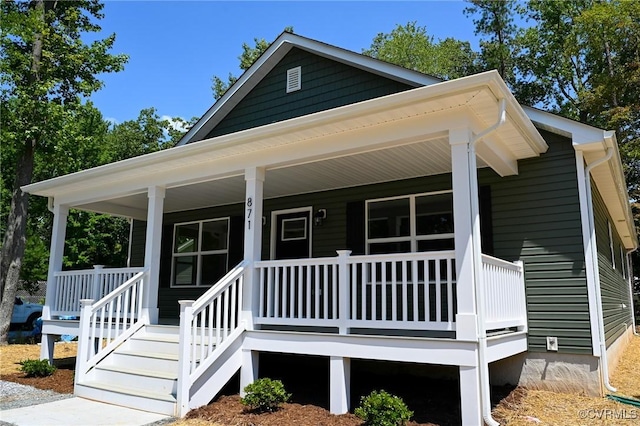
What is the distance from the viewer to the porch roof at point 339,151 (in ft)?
16.7

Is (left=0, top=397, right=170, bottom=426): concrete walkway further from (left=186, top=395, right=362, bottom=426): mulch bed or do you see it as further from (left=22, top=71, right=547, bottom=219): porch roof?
(left=22, top=71, right=547, bottom=219): porch roof

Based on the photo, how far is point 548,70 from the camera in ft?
81.0

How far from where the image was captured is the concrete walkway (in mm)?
5133

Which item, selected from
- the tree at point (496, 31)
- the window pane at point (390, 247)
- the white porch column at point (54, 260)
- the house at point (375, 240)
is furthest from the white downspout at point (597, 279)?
the tree at point (496, 31)

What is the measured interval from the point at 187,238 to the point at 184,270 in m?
0.70

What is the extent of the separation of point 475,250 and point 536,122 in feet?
9.01

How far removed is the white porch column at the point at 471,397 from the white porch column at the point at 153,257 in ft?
16.0

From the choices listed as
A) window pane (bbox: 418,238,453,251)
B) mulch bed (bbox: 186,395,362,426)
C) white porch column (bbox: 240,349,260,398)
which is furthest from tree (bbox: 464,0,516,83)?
mulch bed (bbox: 186,395,362,426)

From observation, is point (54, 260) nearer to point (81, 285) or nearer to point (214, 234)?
point (81, 285)

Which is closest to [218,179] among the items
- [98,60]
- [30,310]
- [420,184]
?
[420,184]

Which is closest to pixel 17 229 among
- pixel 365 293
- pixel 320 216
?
pixel 320 216

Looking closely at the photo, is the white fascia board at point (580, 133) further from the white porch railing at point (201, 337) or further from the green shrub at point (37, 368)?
the green shrub at point (37, 368)

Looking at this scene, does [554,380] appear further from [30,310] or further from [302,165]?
[30,310]

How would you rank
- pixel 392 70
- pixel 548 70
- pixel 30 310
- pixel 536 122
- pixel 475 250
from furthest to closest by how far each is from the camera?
1. pixel 548 70
2. pixel 30 310
3. pixel 392 70
4. pixel 536 122
5. pixel 475 250
